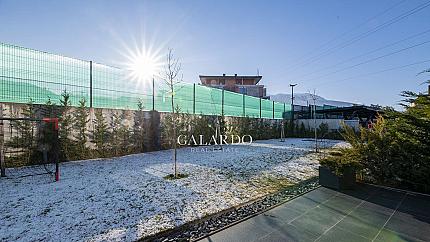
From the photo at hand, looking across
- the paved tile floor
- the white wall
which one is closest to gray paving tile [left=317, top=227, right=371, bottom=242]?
the paved tile floor

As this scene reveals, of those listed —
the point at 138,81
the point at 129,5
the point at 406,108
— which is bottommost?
the point at 406,108

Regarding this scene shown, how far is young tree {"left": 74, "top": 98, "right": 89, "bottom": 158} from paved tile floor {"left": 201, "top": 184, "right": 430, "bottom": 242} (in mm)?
6224

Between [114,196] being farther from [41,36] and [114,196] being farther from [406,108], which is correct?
[406,108]

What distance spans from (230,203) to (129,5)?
5418 millimetres

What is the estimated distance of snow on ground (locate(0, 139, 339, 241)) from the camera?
7.76 feet

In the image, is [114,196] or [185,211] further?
[114,196]

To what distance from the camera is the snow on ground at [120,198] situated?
237 cm

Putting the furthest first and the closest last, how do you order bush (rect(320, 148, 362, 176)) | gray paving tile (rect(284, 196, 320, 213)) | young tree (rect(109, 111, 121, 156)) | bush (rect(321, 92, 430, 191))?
1. young tree (rect(109, 111, 121, 156))
2. bush (rect(320, 148, 362, 176))
3. bush (rect(321, 92, 430, 191))
4. gray paving tile (rect(284, 196, 320, 213))

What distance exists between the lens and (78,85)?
673cm

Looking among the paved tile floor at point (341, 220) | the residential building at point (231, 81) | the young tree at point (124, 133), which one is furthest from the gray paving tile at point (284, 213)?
the residential building at point (231, 81)

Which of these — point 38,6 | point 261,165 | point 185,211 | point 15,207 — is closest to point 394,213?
point 185,211

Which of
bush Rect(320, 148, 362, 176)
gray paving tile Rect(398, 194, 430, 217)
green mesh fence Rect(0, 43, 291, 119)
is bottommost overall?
gray paving tile Rect(398, 194, 430, 217)

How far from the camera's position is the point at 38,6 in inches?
184

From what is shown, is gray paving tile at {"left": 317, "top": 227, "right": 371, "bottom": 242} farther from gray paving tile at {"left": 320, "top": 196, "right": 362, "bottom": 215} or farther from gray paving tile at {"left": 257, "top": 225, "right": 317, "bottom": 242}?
gray paving tile at {"left": 320, "top": 196, "right": 362, "bottom": 215}
